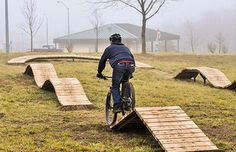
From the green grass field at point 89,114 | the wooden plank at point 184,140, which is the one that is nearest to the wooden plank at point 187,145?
the wooden plank at point 184,140

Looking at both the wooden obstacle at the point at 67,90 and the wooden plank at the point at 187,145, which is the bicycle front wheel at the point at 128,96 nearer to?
the wooden plank at the point at 187,145

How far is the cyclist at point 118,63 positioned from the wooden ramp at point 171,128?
573 mm

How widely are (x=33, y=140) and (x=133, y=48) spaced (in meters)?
65.4

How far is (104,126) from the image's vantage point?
9742 millimetres

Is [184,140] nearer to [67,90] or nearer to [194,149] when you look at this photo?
[194,149]

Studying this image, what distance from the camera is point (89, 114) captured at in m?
11.4

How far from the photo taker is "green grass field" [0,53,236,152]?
8.12m

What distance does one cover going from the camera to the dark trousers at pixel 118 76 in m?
8.86

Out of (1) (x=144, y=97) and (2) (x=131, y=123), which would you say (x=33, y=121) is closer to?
(2) (x=131, y=123)

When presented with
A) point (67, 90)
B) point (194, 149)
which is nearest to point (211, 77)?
point (67, 90)

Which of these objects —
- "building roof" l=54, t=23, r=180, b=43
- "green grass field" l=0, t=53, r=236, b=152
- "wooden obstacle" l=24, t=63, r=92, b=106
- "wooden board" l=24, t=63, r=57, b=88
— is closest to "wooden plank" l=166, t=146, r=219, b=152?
"green grass field" l=0, t=53, r=236, b=152

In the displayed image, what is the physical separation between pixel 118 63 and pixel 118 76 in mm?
274

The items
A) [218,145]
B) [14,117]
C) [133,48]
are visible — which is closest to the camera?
[218,145]

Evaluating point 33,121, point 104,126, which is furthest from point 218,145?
point 33,121
